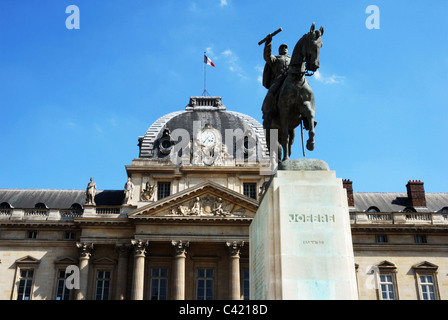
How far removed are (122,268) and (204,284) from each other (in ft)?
20.9

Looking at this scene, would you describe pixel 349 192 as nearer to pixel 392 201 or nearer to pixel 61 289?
pixel 392 201

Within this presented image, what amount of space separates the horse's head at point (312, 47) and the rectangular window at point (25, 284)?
3651 centimetres

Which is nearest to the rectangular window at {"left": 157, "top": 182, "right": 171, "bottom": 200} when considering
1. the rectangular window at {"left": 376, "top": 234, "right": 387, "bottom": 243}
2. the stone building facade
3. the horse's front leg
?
the stone building facade

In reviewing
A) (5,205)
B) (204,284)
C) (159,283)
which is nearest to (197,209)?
(204,284)

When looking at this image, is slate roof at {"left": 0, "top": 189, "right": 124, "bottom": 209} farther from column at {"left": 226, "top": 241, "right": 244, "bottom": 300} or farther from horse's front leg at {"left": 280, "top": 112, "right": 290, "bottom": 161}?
horse's front leg at {"left": 280, "top": 112, "right": 290, "bottom": 161}

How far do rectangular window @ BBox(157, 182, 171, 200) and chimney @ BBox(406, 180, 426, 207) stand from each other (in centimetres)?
2141

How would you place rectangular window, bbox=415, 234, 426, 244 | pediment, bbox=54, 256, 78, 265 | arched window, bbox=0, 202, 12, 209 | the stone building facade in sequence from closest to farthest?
1. the stone building facade
2. pediment, bbox=54, 256, 78, 265
3. rectangular window, bbox=415, 234, 426, 244
4. arched window, bbox=0, 202, 12, 209

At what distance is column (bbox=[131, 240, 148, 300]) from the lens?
37062mm

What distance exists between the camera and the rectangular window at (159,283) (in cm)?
3916

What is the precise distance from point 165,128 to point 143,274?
13352mm

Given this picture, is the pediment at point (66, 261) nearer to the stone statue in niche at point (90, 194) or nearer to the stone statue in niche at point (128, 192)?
the stone statue in niche at point (90, 194)

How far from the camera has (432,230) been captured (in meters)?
41.2

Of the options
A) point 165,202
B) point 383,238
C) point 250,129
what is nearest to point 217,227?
point 165,202

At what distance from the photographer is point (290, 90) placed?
991cm
